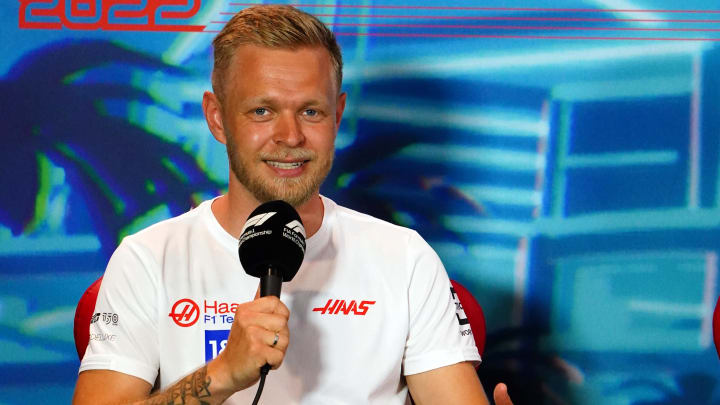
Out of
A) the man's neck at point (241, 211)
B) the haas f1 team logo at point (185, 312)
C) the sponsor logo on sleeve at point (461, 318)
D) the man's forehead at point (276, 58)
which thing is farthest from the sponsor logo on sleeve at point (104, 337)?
the sponsor logo on sleeve at point (461, 318)

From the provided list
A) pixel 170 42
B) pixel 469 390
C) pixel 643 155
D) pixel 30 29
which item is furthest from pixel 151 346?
pixel 643 155

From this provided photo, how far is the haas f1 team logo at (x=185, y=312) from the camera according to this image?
5.24 ft

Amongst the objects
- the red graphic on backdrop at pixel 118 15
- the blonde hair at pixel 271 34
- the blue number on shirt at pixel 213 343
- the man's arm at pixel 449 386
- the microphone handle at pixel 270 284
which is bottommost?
the man's arm at pixel 449 386

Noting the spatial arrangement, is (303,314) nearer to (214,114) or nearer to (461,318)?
(461,318)

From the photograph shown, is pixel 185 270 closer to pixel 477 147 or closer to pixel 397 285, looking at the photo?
pixel 397 285

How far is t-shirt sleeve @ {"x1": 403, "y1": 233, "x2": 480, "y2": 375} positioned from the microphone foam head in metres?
0.41

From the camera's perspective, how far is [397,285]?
5.46 ft

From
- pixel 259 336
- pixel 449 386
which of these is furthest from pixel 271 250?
pixel 449 386

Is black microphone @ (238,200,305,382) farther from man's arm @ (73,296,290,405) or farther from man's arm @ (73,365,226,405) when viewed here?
man's arm @ (73,365,226,405)

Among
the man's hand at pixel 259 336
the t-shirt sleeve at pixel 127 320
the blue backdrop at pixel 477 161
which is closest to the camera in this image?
the man's hand at pixel 259 336

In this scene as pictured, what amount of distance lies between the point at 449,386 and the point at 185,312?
1.57 ft

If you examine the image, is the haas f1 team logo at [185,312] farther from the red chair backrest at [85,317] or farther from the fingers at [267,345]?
the fingers at [267,345]

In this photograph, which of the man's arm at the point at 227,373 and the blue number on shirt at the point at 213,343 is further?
the blue number on shirt at the point at 213,343

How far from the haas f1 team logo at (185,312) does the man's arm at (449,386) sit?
0.40 m
